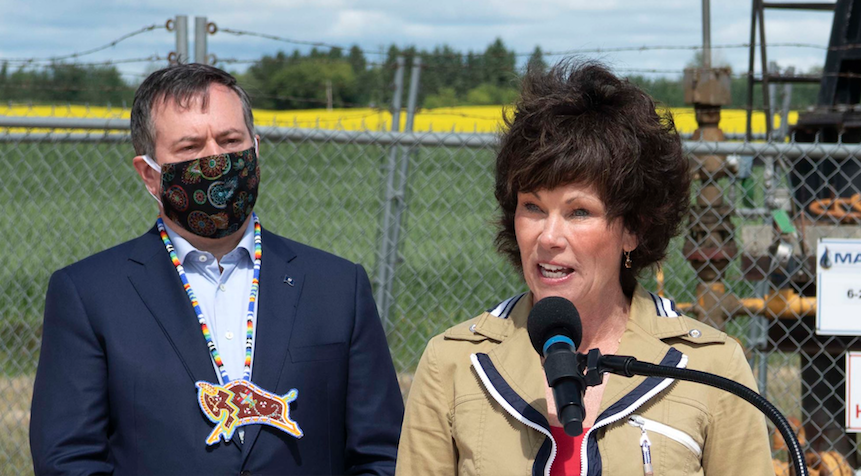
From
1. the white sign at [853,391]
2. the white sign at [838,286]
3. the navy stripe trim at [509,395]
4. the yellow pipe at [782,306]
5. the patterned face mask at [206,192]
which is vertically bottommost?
the white sign at [853,391]

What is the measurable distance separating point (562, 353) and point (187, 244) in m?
1.51

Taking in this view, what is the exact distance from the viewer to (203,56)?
4609 mm

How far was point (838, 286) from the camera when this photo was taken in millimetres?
4426

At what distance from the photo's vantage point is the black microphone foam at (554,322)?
1703 millimetres

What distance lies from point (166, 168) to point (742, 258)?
341cm

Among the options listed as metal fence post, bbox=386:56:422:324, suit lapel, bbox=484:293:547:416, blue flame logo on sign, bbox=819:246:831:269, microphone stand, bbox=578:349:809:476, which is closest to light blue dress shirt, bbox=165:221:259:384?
suit lapel, bbox=484:293:547:416

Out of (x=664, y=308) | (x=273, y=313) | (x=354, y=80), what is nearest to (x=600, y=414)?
(x=664, y=308)

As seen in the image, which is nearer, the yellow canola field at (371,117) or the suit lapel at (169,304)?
the suit lapel at (169,304)

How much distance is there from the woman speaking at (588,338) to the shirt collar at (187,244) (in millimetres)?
770

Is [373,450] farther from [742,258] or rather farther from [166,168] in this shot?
[742,258]

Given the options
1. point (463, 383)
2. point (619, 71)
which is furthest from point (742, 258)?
point (463, 383)

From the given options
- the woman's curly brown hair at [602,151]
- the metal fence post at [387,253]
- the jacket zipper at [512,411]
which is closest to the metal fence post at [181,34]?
the metal fence post at [387,253]

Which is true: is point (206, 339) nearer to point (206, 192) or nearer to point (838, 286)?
point (206, 192)

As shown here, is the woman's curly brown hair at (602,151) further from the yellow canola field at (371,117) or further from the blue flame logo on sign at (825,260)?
the blue flame logo on sign at (825,260)
